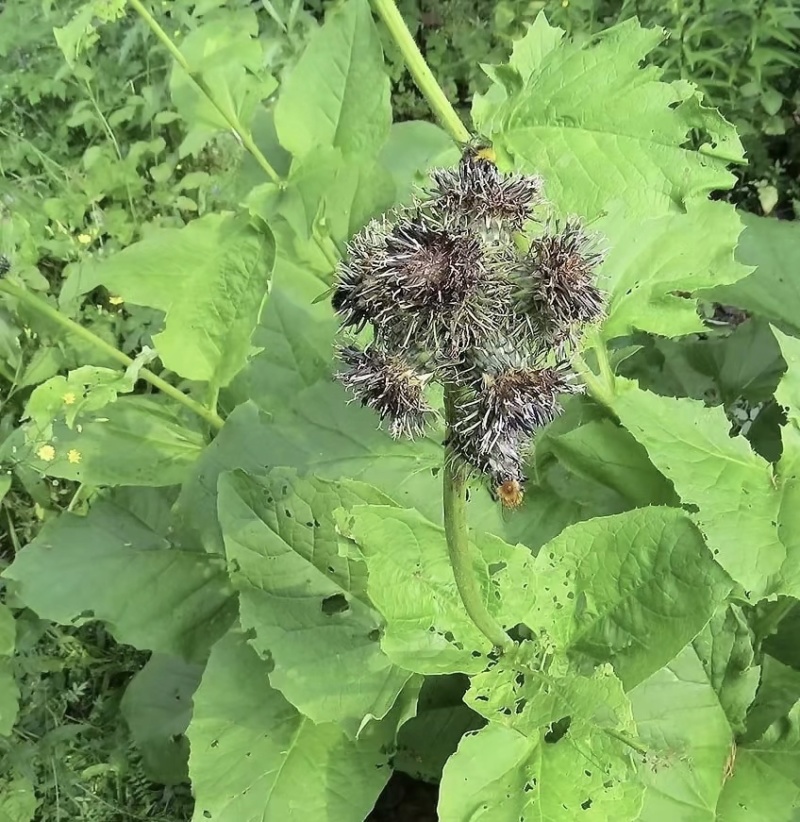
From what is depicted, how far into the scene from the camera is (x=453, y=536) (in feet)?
5.61

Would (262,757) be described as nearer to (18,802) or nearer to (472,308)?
(18,802)

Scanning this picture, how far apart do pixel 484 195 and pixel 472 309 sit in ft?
0.63

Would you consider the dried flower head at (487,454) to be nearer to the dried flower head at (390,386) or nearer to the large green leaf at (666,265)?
the dried flower head at (390,386)

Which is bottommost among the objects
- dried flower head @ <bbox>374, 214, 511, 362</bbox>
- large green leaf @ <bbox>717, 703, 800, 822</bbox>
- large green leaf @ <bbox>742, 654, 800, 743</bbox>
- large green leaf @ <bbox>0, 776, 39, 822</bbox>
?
large green leaf @ <bbox>742, 654, 800, 743</bbox>

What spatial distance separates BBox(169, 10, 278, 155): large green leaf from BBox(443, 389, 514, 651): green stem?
4.96 ft

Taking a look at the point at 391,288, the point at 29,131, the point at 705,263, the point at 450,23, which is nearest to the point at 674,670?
the point at 705,263

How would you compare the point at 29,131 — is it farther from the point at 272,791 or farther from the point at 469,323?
the point at 469,323

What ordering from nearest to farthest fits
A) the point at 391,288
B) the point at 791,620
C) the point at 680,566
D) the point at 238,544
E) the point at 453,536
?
the point at 391,288 < the point at 453,536 < the point at 680,566 < the point at 238,544 < the point at 791,620

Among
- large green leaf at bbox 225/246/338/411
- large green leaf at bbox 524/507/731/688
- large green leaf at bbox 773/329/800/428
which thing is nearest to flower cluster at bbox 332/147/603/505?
large green leaf at bbox 524/507/731/688

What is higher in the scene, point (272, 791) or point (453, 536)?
point (453, 536)

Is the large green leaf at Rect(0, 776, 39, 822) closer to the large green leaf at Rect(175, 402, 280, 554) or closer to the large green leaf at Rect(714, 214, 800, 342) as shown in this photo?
the large green leaf at Rect(175, 402, 280, 554)

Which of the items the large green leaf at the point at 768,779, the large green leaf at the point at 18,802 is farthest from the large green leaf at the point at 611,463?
the large green leaf at the point at 18,802

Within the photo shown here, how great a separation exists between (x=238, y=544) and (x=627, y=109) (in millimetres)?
1441

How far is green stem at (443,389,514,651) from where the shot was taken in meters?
1.56
